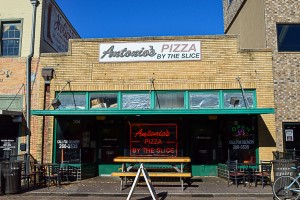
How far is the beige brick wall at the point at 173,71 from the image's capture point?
1391 centimetres

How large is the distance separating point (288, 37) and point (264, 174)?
6.04m

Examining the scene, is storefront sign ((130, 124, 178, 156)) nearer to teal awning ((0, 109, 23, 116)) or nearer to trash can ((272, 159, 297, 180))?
trash can ((272, 159, 297, 180))

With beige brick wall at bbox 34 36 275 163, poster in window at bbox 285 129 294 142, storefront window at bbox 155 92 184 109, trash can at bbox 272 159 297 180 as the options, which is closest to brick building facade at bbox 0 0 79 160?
beige brick wall at bbox 34 36 275 163

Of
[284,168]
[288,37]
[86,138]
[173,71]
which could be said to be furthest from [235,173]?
[288,37]

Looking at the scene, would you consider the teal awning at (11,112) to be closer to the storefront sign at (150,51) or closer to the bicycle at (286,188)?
the storefront sign at (150,51)

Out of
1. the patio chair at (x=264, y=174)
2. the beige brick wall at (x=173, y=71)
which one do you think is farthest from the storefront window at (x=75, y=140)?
the patio chair at (x=264, y=174)

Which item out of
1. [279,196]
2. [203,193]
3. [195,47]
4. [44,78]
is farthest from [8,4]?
[279,196]

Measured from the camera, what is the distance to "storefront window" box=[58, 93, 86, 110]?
14293mm

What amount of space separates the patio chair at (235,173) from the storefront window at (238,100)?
7.54 feet

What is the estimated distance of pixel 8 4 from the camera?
15109mm

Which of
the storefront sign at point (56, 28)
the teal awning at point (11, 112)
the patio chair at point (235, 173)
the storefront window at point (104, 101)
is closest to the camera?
the patio chair at point (235, 173)

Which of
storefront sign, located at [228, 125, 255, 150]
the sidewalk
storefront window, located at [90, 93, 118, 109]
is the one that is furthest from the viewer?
storefront window, located at [90, 93, 118, 109]

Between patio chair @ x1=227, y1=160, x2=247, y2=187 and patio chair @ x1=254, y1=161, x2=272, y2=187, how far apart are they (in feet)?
1.75

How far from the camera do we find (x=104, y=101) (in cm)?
1429
